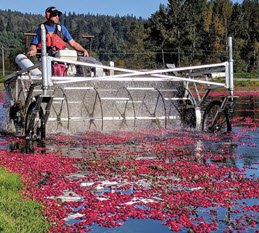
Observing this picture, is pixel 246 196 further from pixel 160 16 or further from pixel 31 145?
pixel 160 16

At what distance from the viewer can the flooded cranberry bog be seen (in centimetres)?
612

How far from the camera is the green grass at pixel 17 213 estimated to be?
5.55 metres

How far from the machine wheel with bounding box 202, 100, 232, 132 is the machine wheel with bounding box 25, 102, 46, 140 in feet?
16.0

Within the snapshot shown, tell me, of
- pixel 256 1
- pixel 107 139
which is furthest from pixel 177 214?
pixel 256 1

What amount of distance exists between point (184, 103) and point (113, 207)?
12.0 metres

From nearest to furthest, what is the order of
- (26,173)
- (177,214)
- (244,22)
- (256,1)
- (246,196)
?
1. (177,214)
2. (246,196)
3. (26,173)
4. (244,22)
5. (256,1)

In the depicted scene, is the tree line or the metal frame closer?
the metal frame

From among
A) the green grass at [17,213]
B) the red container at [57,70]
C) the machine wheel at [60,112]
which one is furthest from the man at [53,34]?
the green grass at [17,213]

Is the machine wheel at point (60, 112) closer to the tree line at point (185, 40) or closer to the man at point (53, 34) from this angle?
the man at point (53, 34)

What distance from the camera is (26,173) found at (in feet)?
28.6

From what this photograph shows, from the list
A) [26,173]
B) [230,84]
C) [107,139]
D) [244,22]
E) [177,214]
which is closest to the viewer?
[177,214]

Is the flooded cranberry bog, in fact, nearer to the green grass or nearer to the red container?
the green grass

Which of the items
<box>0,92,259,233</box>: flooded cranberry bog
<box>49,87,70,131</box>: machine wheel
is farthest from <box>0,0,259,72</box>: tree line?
<box>0,92,259,233</box>: flooded cranberry bog

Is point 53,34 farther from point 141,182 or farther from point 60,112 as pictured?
point 141,182
